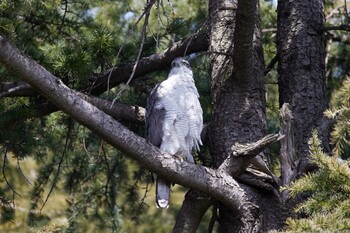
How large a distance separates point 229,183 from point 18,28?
1873 millimetres

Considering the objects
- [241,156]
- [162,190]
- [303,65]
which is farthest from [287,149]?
[162,190]

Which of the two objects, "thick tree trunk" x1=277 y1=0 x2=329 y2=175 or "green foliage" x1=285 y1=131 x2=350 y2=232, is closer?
"green foliage" x1=285 y1=131 x2=350 y2=232

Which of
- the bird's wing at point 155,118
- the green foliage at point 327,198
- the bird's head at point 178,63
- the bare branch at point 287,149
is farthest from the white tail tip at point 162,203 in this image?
the green foliage at point 327,198

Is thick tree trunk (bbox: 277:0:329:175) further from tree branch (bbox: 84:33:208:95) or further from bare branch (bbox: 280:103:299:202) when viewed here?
tree branch (bbox: 84:33:208:95)

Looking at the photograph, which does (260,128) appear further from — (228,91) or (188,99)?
(188,99)

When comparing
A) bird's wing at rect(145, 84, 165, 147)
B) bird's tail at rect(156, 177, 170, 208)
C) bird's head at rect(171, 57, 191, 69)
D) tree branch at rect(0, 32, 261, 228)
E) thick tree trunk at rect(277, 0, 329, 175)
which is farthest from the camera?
bird's head at rect(171, 57, 191, 69)

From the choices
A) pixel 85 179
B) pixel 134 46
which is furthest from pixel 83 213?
pixel 134 46

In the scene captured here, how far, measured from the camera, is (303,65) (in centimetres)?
482

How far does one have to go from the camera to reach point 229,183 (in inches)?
168

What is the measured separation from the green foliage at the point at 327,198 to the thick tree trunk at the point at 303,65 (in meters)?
1.40

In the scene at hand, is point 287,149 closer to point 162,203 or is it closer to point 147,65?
point 162,203

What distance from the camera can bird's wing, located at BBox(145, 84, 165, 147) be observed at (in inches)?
196

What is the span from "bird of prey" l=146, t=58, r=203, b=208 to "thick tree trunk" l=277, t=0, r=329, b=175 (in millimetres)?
631

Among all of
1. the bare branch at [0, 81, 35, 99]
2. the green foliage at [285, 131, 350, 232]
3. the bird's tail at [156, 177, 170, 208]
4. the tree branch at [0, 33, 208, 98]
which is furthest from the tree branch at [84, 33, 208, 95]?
the green foliage at [285, 131, 350, 232]
